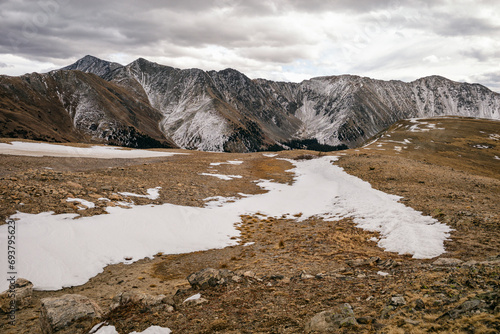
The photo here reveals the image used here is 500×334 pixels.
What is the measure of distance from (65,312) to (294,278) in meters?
7.72

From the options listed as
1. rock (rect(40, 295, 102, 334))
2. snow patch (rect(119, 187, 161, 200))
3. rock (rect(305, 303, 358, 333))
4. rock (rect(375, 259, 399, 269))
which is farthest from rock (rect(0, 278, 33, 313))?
rock (rect(375, 259, 399, 269))

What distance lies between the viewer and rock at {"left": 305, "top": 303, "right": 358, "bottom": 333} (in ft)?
21.3

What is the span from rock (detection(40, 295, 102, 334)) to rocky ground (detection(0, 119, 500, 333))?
19 centimetres

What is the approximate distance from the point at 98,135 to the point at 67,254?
677 ft

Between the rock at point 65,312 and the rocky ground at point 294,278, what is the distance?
19 centimetres

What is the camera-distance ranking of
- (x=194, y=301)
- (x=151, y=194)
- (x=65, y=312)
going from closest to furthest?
(x=65, y=312)
(x=194, y=301)
(x=151, y=194)

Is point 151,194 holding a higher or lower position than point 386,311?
higher

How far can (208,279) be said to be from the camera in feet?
31.9

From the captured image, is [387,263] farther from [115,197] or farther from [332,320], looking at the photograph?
[115,197]

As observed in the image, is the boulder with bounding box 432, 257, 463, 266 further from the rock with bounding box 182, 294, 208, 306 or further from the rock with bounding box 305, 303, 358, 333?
the rock with bounding box 182, 294, 208, 306

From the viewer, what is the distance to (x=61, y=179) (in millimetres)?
19812

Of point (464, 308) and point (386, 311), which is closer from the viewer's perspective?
point (464, 308)

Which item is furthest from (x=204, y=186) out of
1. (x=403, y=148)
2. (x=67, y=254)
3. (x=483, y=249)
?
(x=403, y=148)

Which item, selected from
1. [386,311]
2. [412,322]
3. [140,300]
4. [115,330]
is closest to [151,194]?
[140,300]
